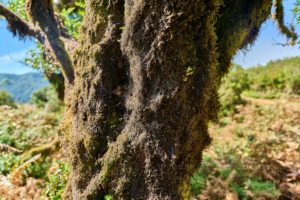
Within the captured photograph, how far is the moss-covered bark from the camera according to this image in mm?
3623

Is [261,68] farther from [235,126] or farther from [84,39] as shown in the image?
[84,39]

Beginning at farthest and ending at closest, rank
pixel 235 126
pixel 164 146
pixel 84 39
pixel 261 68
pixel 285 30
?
1. pixel 261 68
2. pixel 235 126
3. pixel 285 30
4. pixel 84 39
5. pixel 164 146

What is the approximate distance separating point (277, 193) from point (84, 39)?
16.2 feet

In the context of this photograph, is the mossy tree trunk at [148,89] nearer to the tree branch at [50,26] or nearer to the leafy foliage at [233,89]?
the tree branch at [50,26]

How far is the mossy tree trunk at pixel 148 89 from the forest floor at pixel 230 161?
225 cm

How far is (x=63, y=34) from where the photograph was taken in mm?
7195

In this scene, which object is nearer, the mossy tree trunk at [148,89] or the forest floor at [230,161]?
the mossy tree trunk at [148,89]

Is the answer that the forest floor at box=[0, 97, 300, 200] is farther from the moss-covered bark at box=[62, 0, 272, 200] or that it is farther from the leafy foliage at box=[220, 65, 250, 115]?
the moss-covered bark at box=[62, 0, 272, 200]

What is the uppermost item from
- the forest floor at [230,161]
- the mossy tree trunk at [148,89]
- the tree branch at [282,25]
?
the tree branch at [282,25]

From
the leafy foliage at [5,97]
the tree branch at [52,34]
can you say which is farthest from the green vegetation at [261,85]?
the leafy foliage at [5,97]

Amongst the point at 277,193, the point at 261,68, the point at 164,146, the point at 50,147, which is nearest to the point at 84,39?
the point at 164,146

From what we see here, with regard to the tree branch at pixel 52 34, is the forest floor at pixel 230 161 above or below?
below

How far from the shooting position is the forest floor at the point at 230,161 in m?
7.35

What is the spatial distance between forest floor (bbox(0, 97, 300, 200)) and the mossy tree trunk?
225 centimetres
